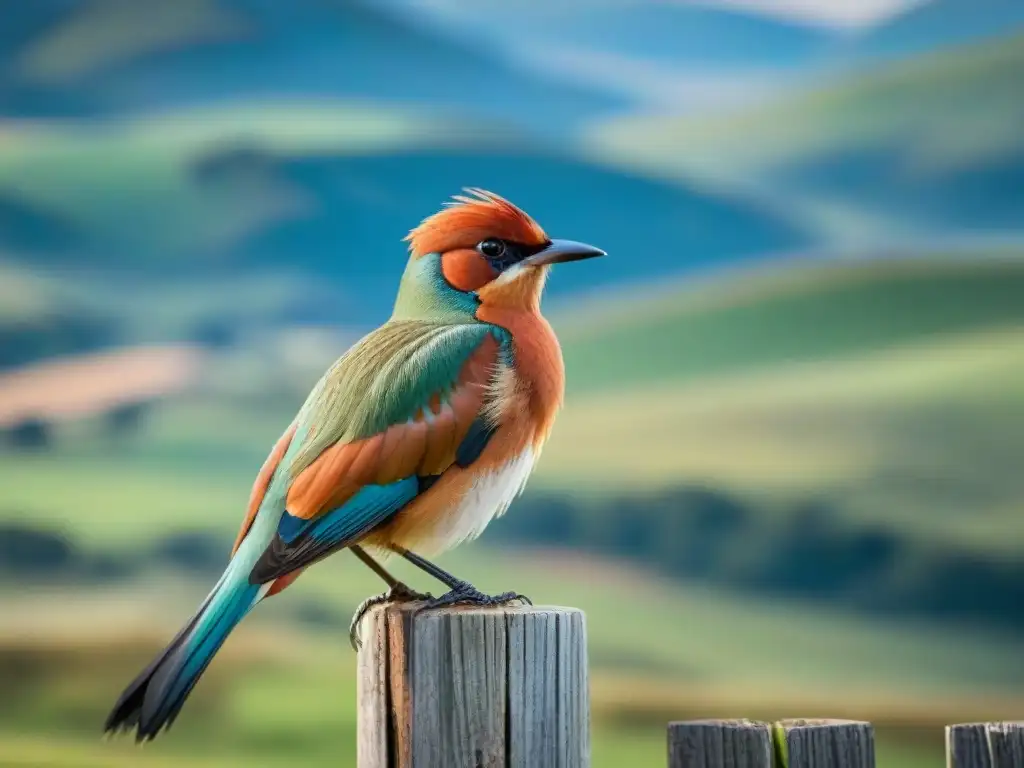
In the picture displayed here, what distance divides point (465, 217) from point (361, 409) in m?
1.01

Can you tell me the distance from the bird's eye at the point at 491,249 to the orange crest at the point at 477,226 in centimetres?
2

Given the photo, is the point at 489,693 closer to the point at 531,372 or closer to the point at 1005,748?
the point at 1005,748

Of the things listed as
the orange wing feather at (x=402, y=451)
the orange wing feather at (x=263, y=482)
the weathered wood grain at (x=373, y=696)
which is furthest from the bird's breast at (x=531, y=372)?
the weathered wood grain at (x=373, y=696)

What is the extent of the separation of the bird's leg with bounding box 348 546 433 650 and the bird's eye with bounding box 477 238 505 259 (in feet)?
4.20

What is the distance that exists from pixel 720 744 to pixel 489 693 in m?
0.67

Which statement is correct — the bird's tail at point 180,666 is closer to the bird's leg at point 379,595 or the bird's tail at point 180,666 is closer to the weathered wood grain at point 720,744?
the bird's leg at point 379,595

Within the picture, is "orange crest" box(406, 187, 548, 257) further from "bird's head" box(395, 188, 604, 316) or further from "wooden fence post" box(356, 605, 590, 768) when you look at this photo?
"wooden fence post" box(356, 605, 590, 768)

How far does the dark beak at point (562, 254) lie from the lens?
4938mm

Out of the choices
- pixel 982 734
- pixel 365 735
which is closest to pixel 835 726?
pixel 982 734

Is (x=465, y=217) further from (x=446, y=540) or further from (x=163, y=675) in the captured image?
(x=163, y=675)

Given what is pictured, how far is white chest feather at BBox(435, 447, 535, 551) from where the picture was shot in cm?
459

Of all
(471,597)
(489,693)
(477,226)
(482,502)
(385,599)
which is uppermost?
(477,226)

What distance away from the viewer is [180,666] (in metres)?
3.77

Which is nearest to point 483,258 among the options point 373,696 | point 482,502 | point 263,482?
point 482,502
